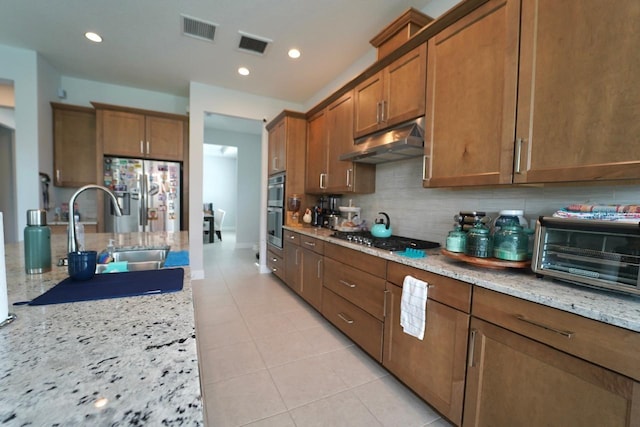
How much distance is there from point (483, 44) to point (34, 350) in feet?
7.14

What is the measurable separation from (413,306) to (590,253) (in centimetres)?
80

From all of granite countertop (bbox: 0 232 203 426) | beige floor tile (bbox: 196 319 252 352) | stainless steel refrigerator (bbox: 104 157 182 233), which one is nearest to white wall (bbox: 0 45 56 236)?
stainless steel refrigerator (bbox: 104 157 182 233)

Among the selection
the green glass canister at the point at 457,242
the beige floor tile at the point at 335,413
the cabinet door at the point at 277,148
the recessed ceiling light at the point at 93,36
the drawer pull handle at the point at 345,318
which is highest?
the recessed ceiling light at the point at 93,36

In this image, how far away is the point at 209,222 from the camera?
709 cm

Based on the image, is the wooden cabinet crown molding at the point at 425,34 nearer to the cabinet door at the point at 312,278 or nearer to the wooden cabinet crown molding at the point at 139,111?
the cabinet door at the point at 312,278

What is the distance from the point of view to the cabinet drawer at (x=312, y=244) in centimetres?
258

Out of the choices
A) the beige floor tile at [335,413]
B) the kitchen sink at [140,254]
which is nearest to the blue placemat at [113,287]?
the kitchen sink at [140,254]

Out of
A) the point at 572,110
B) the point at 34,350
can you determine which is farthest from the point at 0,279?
the point at 572,110

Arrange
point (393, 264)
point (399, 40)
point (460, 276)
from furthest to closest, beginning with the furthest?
1. point (399, 40)
2. point (393, 264)
3. point (460, 276)

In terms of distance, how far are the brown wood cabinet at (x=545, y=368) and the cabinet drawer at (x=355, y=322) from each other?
64 cm

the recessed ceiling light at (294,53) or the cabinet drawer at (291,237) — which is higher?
the recessed ceiling light at (294,53)

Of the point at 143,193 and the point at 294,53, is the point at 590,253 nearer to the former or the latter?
the point at 294,53

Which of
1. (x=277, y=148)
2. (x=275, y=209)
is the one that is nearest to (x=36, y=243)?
(x=275, y=209)

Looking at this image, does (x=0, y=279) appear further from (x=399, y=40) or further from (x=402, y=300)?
(x=399, y=40)
